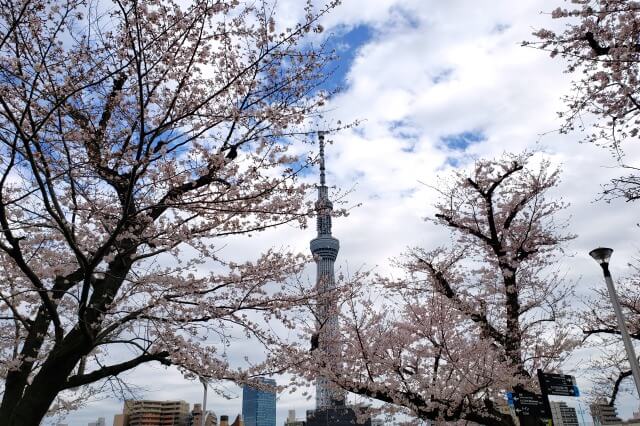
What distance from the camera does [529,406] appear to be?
7523 mm

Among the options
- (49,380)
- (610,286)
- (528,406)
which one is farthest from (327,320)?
(49,380)

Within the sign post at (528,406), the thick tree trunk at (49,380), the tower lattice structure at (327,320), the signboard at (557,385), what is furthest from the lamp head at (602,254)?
the thick tree trunk at (49,380)

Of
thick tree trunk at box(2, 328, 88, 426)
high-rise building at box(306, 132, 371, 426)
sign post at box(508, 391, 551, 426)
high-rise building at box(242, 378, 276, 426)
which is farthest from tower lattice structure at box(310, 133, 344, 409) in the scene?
high-rise building at box(242, 378, 276, 426)

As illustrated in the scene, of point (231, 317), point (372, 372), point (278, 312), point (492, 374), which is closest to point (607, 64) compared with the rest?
point (492, 374)

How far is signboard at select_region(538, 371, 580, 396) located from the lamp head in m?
2.11

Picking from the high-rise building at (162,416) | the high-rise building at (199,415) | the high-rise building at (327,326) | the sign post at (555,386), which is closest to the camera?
the high-rise building at (327,326)

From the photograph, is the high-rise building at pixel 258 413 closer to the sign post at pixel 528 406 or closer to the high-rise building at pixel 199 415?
the high-rise building at pixel 199 415

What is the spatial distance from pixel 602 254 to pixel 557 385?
2370 mm

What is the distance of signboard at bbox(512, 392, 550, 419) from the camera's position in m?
7.46

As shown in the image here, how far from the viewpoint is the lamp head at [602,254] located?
7625 millimetres

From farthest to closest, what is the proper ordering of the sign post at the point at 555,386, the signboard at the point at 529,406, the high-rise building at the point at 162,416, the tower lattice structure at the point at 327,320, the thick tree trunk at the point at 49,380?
the high-rise building at the point at 162,416
the sign post at the point at 555,386
the signboard at the point at 529,406
the tower lattice structure at the point at 327,320
the thick tree trunk at the point at 49,380

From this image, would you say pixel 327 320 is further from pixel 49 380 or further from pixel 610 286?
pixel 49 380

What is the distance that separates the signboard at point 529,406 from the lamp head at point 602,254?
255 cm

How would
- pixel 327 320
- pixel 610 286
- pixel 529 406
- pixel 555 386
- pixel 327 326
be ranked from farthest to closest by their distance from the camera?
pixel 327 326
pixel 327 320
pixel 555 386
pixel 529 406
pixel 610 286
